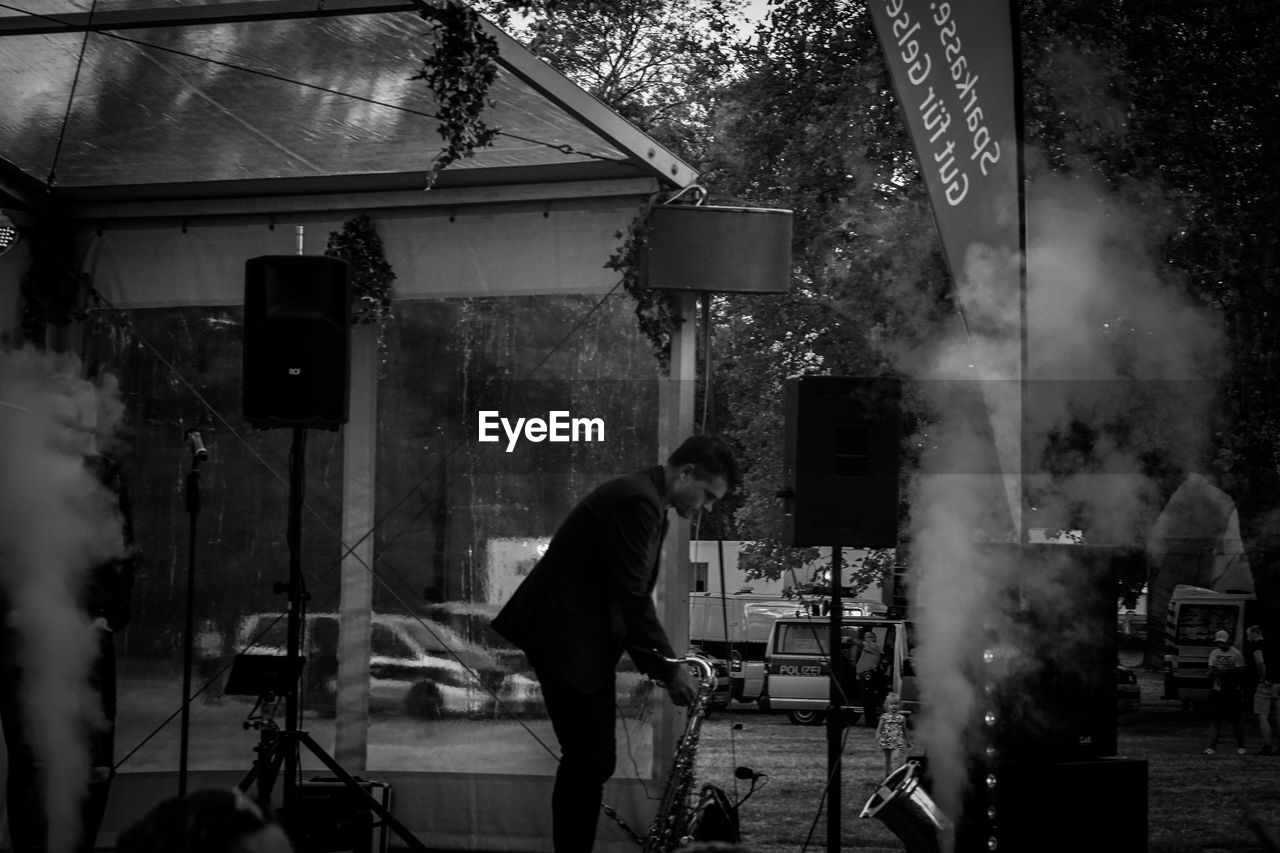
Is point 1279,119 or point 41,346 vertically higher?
point 1279,119

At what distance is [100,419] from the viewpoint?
628cm

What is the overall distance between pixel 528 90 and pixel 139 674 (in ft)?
10.4

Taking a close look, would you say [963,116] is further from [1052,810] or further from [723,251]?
[1052,810]

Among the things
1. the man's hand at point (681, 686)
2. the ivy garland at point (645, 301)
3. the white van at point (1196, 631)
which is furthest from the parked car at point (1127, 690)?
the man's hand at point (681, 686)

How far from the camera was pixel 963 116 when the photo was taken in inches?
188

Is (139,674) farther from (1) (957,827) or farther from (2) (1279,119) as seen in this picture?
(2) (1279,119)

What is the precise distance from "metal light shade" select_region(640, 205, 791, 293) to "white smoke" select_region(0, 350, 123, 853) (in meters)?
2.34

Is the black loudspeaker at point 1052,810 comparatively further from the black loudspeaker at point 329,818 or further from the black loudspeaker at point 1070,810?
the black loudspeaker at point 329,818

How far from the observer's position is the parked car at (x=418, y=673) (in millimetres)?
5934

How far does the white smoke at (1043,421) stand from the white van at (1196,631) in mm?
13805

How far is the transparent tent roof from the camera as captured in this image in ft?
18.0

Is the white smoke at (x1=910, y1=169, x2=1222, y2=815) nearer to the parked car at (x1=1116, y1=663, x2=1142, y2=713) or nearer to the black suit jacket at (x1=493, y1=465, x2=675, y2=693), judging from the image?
the black suit jacket at (x1=493, y1=465, x2=675, y2=693)

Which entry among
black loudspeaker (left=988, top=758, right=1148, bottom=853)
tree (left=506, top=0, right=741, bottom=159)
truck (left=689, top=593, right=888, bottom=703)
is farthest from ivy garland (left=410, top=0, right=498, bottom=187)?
truck (left=689, top=593, right=888, bottom=703)

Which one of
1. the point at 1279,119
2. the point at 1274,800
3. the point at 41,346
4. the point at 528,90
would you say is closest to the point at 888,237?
the point at 1279,119
